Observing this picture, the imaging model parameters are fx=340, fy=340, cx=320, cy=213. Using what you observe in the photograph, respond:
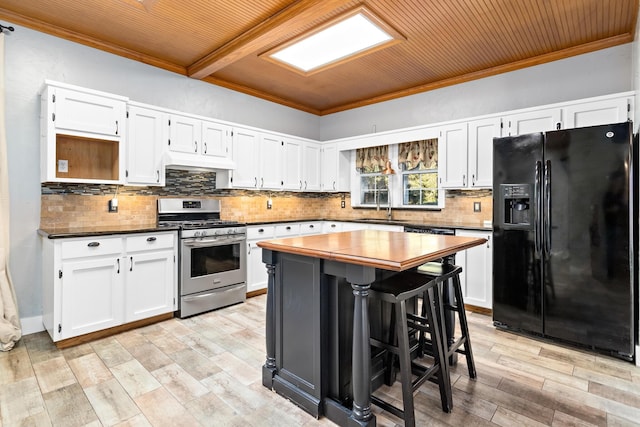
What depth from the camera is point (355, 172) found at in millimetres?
5637

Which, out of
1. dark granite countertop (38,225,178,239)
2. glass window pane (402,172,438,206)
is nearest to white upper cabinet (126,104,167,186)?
dark granite countertop (38,225,178,239)

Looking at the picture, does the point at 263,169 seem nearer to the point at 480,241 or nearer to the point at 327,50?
the point at 327,50

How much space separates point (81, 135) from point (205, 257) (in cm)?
163

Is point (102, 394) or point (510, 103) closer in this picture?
point (102, 394)

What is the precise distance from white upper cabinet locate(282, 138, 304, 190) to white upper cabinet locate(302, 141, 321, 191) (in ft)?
0.29

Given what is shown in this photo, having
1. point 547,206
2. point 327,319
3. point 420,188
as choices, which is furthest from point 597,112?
point 327,319

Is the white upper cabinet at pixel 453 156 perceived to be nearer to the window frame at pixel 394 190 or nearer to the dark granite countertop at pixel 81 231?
the window frame at pixel 394 190

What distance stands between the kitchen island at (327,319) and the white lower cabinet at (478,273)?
1567 mm

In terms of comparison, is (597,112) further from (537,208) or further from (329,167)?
(329,167)

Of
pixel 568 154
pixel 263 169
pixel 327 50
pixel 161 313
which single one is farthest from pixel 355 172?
pixel 161 313

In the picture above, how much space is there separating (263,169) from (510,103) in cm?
320

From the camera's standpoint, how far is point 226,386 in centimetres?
227

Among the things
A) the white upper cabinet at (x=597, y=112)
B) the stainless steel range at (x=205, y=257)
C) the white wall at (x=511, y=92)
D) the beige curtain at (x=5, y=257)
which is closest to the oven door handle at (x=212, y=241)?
the stainless steel range at (x=205, y=257)

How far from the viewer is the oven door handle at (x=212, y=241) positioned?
3.58 meters
